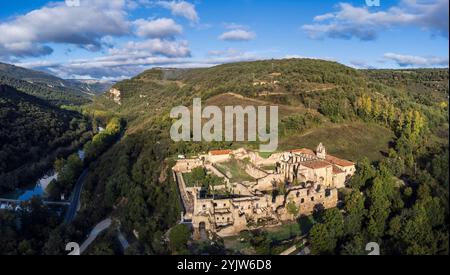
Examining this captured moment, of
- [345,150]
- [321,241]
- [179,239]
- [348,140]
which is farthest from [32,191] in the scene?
[321,241]

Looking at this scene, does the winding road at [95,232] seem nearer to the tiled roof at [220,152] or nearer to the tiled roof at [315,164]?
the tiled roof at [220,152]

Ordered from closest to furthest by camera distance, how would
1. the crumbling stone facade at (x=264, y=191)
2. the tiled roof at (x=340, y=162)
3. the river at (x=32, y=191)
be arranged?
1. the crumbling stone facade at (x=264, y=191)
2. the tiled roof at (x=340, y=162)
3. the river at (x=32, y=191)

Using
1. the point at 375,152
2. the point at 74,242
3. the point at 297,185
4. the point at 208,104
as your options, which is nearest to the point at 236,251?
the point at 297,185

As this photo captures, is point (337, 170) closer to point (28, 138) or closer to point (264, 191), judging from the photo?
point (264, 191)

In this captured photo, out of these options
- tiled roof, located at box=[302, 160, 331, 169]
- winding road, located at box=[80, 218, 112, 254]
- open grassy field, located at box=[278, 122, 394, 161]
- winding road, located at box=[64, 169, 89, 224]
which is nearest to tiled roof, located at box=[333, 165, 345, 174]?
tiled roof, located at box=[302, 160, 331, 169]

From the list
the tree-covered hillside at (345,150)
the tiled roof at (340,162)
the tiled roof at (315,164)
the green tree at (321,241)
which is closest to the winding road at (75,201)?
the tree-covered hillside at (345,150)

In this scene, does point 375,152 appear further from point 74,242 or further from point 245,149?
point 74,242
